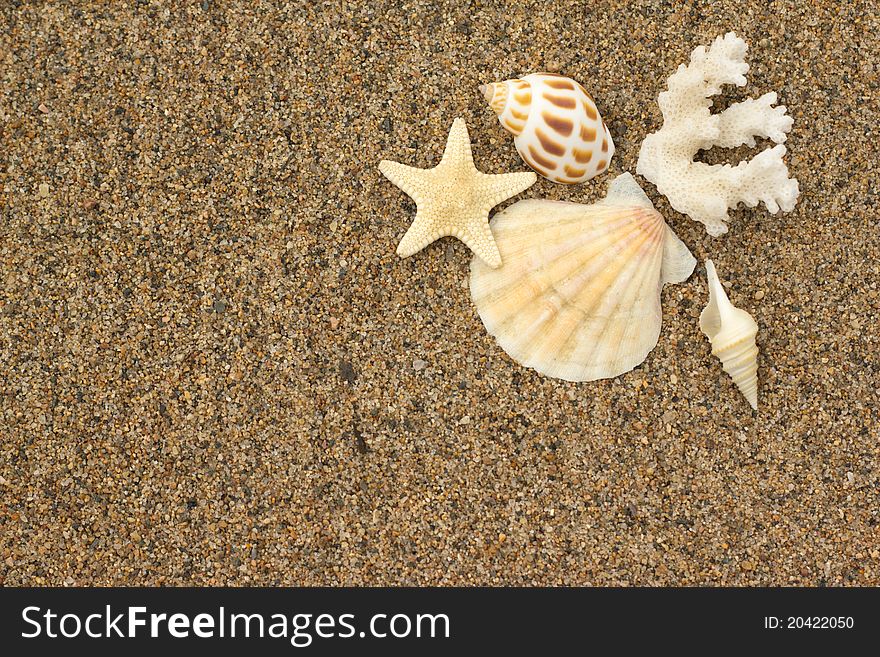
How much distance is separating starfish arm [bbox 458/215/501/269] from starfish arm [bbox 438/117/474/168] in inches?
6.4

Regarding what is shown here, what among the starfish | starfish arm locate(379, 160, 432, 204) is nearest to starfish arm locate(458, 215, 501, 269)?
the starfish

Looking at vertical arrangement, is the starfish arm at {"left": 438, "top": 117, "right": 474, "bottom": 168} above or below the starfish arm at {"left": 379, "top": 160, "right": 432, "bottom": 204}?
above

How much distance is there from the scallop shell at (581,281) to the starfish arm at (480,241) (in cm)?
5

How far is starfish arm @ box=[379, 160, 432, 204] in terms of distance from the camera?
6.41ft

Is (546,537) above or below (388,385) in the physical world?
below

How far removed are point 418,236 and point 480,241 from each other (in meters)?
0.17

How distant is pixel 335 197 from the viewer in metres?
2.03

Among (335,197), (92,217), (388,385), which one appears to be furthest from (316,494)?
(92,217)

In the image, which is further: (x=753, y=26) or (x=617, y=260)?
(x=753, y=26)

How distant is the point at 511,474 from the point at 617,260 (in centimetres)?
65

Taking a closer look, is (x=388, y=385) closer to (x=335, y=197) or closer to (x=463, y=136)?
(x=335, y=197)

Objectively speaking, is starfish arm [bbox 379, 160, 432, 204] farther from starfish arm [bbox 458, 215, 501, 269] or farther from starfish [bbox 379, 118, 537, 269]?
starfish arm [bbox 458, 215, 501, 269]

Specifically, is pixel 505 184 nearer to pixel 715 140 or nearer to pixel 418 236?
pixel 418 236

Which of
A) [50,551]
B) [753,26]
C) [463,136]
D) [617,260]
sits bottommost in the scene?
[50,551]
